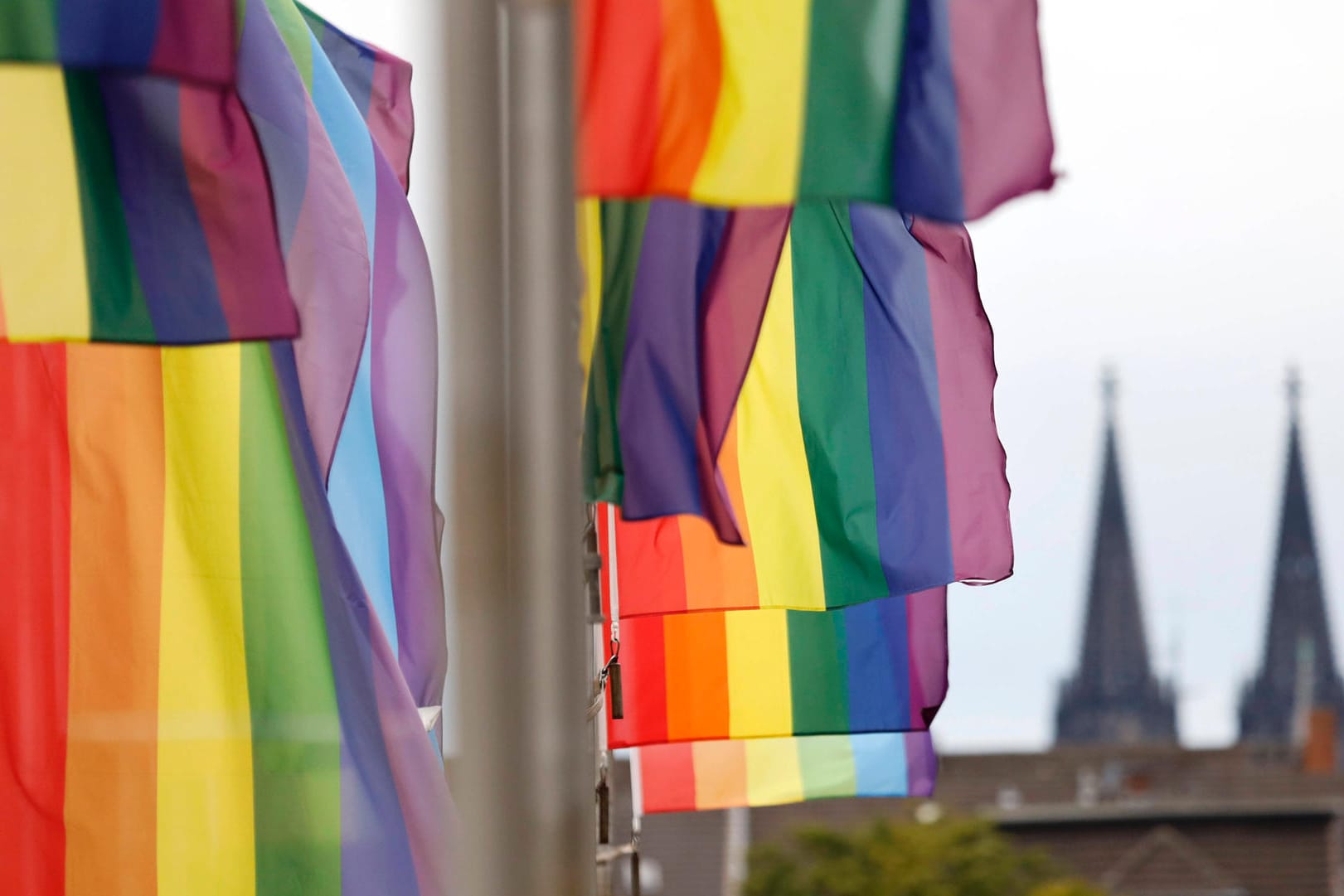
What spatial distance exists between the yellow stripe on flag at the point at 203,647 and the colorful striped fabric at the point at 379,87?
1939 mm

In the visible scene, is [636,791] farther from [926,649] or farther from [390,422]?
[390,422]

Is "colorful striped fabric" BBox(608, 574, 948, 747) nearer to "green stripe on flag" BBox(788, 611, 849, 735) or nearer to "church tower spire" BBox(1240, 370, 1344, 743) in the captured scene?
"green stripe on flag" BBox(788, 611, 849, 735)

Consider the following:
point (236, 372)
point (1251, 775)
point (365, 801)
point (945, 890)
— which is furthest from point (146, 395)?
point (1251, 775)

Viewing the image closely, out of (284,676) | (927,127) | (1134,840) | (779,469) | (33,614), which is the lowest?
(1134,840)

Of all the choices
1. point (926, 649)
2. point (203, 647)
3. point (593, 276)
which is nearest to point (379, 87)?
point (593, 276)

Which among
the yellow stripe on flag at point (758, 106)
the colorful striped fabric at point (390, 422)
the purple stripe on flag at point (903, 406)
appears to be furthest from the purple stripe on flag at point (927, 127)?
the colorful striped fabric at point (390, 422)

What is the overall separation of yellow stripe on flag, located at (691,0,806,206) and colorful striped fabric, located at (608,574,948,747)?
3.09 meters

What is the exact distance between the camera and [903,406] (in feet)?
18.8

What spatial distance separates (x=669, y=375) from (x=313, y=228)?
1.04 meters

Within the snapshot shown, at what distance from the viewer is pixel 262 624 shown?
4727 mm

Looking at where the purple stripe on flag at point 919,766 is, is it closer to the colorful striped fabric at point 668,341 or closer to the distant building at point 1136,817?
the colorful striped fabric at point 668,341

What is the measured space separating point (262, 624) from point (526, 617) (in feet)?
9.38

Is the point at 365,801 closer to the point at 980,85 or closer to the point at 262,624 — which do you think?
the point at 262,624

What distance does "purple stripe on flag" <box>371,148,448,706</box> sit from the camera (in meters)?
5.48
